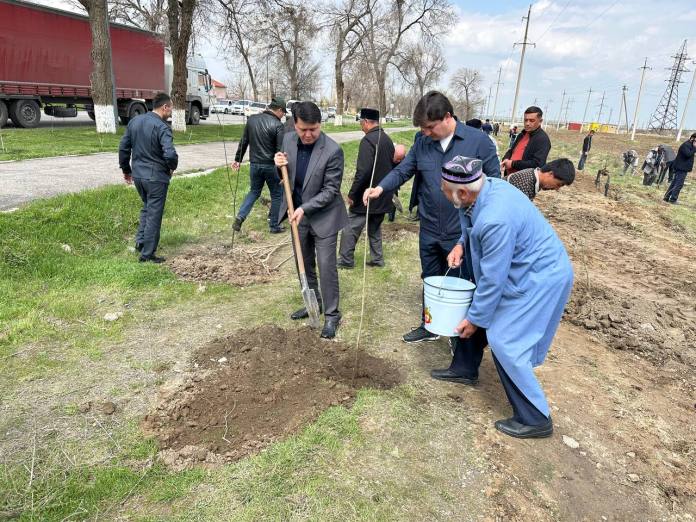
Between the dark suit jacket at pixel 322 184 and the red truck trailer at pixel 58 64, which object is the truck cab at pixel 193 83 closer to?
the red truck trailer at pixel 58 64

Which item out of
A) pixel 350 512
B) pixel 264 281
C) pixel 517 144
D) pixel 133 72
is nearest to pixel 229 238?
pixel 264 281

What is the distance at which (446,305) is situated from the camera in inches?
116

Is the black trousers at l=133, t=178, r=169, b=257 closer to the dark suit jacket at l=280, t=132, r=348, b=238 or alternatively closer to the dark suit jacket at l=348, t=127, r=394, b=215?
the dark suit jacket at l=280, t=132, r=348, b=238

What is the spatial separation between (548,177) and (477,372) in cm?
175

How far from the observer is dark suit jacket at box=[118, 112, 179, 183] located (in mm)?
4996

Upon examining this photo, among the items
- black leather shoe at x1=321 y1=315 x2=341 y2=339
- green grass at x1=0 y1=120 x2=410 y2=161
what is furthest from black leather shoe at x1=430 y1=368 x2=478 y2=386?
green grass at x1=0 y1=120 x2=410 y2=161

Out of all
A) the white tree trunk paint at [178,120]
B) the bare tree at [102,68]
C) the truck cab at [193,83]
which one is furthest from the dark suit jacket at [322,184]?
the truck cab at [193,83]

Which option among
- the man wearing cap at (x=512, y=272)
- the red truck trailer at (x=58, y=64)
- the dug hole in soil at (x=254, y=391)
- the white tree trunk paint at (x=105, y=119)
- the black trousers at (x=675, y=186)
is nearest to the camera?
the man wearing cap at (x=512, y=272)

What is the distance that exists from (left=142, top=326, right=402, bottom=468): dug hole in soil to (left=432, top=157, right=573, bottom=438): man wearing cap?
1.02 m

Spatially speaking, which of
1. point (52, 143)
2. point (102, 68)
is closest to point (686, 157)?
point (52, 143)

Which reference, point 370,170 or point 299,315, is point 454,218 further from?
point 370,170

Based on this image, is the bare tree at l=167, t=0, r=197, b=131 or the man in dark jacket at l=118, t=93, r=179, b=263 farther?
the bare tree at l=167, t=0, r=197, b=131

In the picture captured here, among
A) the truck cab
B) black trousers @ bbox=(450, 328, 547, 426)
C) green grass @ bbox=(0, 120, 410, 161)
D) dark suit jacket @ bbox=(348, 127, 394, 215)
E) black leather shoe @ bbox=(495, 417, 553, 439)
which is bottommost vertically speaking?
black leather shoe @ bbox=(495, 417, 553, 439)

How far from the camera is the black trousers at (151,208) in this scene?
5.18m
